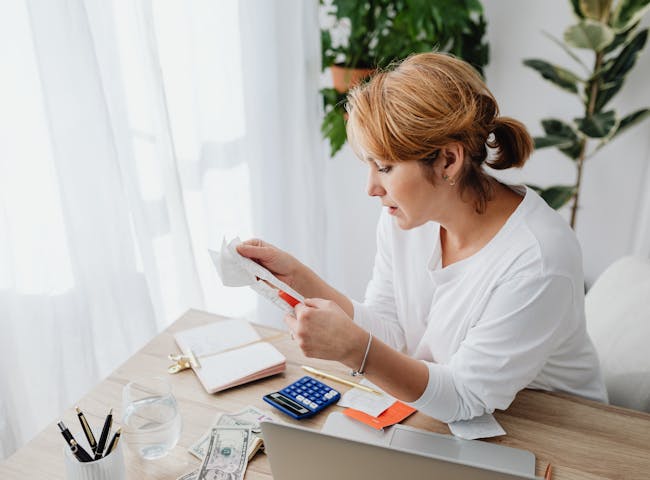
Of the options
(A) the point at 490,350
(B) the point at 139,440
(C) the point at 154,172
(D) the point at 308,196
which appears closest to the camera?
(B) the point at 139,440

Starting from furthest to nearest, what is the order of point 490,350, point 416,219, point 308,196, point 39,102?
point 308,196 → point 39,102 → point 416,219 → point 490,350

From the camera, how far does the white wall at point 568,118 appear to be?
244 centimetres

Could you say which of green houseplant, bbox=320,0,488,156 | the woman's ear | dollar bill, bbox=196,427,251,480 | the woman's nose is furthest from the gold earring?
green houseplant, bbox=320,0,488,156

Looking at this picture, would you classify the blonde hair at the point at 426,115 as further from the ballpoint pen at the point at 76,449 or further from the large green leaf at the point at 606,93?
the large green leaf at the point at 606,93

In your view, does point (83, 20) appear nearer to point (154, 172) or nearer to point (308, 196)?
point (154, 172)

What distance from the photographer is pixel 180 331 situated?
1.40m

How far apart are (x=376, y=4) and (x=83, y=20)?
1261mm

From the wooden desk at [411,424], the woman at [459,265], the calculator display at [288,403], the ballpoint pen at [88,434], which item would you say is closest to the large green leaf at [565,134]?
the woman at [459,265]

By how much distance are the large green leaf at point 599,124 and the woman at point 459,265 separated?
1143mm

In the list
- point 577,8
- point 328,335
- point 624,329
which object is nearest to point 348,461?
point 328,335

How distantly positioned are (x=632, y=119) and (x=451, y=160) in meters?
1.43

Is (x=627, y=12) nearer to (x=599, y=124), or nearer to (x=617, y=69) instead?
(x=617, y=69)

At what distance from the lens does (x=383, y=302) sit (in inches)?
59.4

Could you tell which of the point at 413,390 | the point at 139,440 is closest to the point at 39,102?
the point at 139,440
